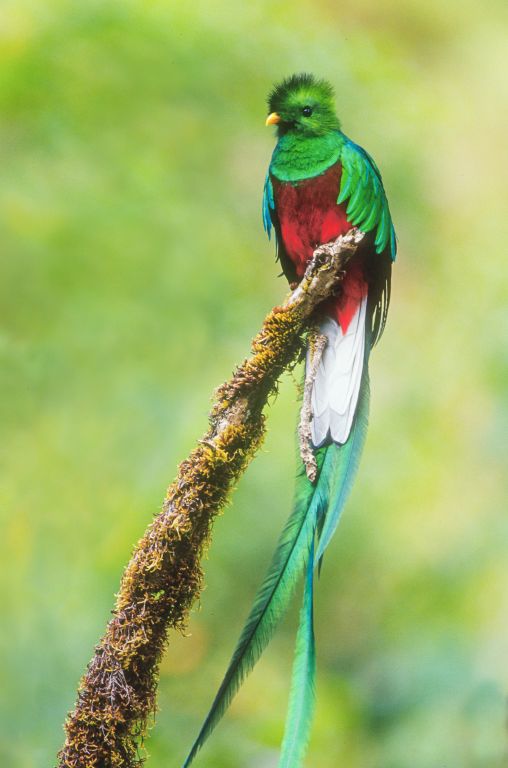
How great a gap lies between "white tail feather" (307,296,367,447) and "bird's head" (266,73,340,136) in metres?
0.46

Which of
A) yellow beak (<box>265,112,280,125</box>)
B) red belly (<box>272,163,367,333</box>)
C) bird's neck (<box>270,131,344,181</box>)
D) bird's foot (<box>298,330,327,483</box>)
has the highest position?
yellow beak (<box>265,112,280,125</box>)

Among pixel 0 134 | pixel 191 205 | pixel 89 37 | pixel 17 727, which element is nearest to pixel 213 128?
pixel 191 205

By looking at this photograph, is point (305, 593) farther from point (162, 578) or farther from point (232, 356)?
point (232, 356)

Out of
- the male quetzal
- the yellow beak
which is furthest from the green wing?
the yellow beak

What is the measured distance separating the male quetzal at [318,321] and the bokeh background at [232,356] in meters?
0.10

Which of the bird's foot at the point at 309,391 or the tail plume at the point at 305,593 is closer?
the tail plume at the point at 305,593

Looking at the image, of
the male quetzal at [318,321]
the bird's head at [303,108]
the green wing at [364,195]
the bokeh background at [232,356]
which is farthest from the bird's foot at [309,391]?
the bird's head at [303,108]

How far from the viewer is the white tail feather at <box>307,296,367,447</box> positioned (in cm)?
202

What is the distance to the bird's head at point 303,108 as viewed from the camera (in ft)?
7.02

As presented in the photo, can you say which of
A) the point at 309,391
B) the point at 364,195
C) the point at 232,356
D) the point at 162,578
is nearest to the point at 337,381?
the point at 309,391

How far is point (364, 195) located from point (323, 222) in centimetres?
13

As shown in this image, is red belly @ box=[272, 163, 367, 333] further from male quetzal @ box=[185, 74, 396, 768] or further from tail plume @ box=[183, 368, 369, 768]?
tail plume @ box=[183, 368, 369, 768]

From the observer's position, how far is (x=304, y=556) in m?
1.91

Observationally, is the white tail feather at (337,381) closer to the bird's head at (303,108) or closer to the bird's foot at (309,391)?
the bird's foot at (309,391)
